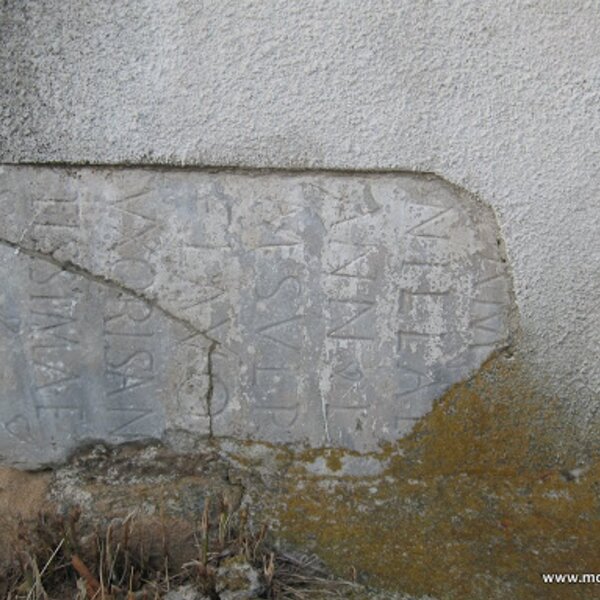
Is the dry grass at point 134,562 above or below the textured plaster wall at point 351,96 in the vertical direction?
below

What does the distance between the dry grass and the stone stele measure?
215 mm

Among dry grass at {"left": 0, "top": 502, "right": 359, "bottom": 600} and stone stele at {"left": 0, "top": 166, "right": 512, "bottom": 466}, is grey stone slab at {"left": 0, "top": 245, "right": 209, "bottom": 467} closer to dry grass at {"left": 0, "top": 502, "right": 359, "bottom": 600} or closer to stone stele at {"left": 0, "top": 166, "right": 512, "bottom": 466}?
stone stele at {"left": 0, "top": 166, "right": 512, "bottom": 466}

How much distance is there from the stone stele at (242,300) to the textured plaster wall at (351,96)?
0.17 feet

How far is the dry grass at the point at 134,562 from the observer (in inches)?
72.3

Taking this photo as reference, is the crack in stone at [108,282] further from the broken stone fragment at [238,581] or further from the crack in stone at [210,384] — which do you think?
the broken stone fragment at [238,581]

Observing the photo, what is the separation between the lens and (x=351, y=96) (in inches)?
70.5

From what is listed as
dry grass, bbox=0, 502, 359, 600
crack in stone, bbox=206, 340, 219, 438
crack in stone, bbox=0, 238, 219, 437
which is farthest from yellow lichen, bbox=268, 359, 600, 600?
crack in stone, bbox=0, 238, 219, 437

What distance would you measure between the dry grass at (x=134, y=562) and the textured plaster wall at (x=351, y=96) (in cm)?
76

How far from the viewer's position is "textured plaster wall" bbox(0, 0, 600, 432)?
175cm

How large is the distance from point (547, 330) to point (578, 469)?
325 mm

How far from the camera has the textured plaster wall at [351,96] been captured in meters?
1.75

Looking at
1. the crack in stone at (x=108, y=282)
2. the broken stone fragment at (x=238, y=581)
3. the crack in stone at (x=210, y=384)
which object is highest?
the crack in stone at (x=108, y=282)

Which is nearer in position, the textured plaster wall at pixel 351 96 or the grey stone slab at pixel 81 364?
the textured plaster wall at pixel 351 96

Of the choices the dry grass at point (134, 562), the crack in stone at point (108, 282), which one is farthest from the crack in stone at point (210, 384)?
the dry grass at point (134, 562)
